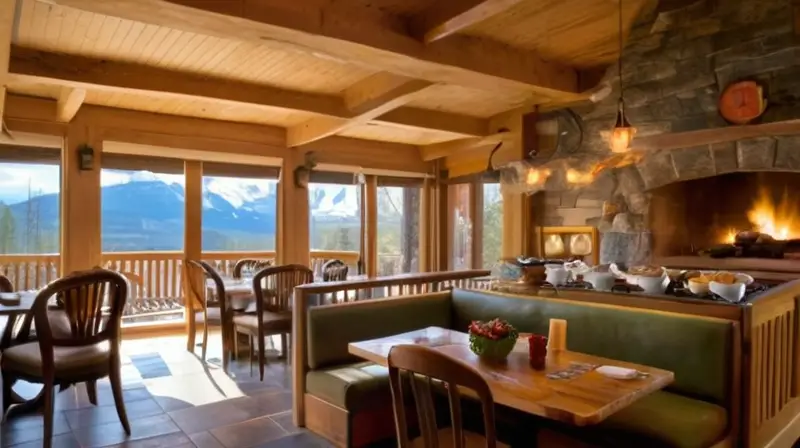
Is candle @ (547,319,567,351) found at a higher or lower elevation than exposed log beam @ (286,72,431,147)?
lower

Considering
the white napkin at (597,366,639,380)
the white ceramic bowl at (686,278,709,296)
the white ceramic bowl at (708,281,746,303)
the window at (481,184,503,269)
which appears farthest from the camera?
the window at (481,184,503,269)

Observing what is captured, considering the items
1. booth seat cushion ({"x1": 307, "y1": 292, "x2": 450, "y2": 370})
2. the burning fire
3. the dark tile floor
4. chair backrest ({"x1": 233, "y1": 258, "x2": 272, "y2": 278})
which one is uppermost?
the burning fire

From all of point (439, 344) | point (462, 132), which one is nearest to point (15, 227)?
point (462, 132)

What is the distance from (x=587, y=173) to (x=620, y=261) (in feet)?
3.01

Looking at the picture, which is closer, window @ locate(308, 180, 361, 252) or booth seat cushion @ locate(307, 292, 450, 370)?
booth seat cushion @ locate(307, 292, 450, 370)

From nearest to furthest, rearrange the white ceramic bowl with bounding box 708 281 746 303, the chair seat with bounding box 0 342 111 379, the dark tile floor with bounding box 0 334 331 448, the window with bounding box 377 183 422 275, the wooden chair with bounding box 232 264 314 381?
the white ceramic bowl with bounding box 708 281 746 303, the chair seat with bounding box 0 342 111 379, the dark tile floor with bounding box 0 334 331 448, the wooden chair with bounding box 232 264 314 381, the window with bounding box 377 183 422 275

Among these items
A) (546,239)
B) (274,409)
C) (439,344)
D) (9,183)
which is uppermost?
(9,183)

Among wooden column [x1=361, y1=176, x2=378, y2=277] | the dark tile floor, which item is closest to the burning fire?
wooden column [x1=361, y1=176, x2=378, y2=277]

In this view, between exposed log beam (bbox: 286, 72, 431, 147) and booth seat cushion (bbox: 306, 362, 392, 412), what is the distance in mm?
2266

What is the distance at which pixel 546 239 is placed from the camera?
19.1 feet

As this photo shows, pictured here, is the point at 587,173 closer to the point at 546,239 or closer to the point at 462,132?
the point at 546,239

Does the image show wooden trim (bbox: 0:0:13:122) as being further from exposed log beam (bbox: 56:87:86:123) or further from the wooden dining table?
the wooden dining table

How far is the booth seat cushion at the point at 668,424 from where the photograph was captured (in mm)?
2211

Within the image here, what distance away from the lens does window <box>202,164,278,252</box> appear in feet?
22.1
